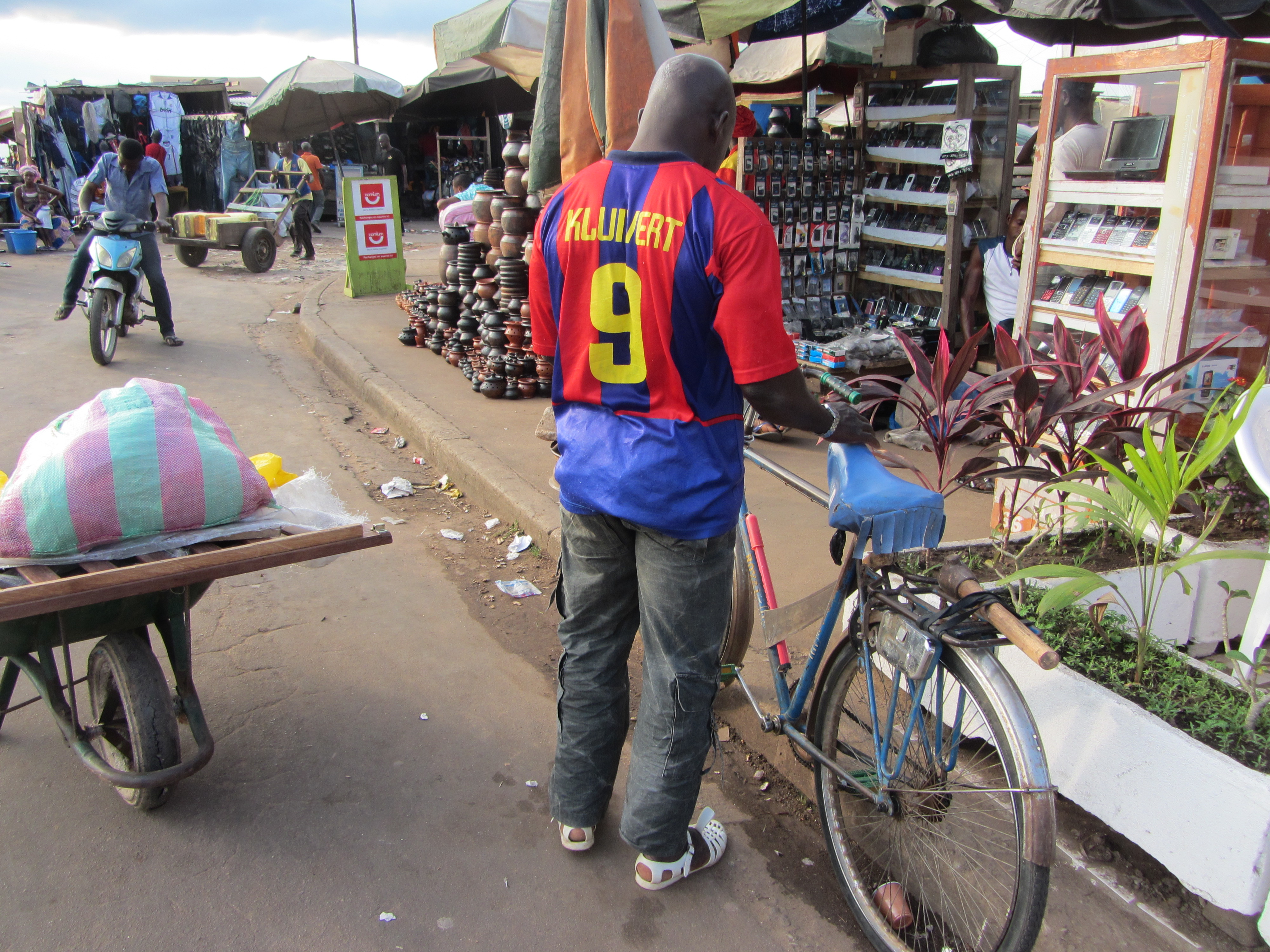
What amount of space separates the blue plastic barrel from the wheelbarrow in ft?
52.5

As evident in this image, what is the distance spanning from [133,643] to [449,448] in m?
3.08

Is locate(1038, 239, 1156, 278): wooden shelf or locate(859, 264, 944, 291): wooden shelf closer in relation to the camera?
locate(1038, 239, 1156, 278): wooden shelf

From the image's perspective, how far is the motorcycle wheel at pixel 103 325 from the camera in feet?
24.1

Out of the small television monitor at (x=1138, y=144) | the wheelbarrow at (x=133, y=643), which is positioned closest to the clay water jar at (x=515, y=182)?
the small television monitor at (x=1138, y=144)

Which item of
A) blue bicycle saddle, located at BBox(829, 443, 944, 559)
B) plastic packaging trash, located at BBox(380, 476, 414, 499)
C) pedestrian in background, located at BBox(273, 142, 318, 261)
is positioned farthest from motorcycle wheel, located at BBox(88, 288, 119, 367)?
pedestrian in background, located at BBox(273, 142, 318, 261)

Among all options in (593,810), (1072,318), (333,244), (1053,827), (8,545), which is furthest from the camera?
(333,244)

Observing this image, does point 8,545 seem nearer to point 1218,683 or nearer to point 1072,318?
point 1218,683

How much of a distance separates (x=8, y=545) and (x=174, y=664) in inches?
21.3

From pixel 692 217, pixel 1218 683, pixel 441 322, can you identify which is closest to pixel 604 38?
pixel 692 217

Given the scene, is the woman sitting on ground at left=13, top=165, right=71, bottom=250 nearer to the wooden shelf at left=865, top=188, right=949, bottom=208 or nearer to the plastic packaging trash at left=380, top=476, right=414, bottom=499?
the plastic packaging trash at left=380, top=476, right=414, bottom=499

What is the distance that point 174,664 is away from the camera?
2.47 meters

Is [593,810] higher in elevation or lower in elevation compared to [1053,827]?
lower

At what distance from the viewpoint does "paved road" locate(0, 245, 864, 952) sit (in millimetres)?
2098

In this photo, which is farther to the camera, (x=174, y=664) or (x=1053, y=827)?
(x=174, y=664)
